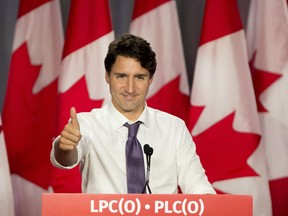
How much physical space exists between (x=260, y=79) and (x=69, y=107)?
1.10 meters

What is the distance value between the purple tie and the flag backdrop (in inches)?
61.7

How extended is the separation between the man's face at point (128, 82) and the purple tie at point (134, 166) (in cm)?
13

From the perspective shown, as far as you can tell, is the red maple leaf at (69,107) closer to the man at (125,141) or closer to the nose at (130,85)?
the man at (125,141)

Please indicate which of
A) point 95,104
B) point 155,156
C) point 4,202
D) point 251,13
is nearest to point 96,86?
point 95,104

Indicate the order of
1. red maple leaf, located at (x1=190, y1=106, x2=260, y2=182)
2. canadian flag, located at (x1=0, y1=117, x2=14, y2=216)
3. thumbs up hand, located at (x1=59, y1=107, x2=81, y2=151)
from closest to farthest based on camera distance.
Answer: thumbs up hand, located at (x1=59, y1=107, x2=81, y2=151), canadian flag, located at (x1=0, y1=117, x2=14, y2=216), red maple leaf, located at (x1=190, y1=106, x2=260, y2=182)

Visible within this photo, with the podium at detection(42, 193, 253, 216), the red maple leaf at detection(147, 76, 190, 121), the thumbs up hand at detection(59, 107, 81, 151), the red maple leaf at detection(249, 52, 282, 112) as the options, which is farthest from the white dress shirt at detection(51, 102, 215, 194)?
the red maple leaf at detection(249, 52, 282, 112)

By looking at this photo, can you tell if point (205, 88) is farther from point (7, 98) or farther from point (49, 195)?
point (49, 195)

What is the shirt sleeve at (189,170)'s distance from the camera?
166cm

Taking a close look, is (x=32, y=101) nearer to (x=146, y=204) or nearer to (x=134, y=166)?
(x=134, y=166)

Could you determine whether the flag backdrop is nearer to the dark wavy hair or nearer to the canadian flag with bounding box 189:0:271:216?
the canadian flag with bounding box 189:0:271:216

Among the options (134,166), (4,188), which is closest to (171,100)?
(4,188)

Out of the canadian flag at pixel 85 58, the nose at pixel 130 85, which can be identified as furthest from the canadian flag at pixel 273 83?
the nose at pixel 130 85

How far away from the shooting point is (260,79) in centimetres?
312

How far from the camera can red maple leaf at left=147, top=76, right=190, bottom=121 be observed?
10.1 feet
